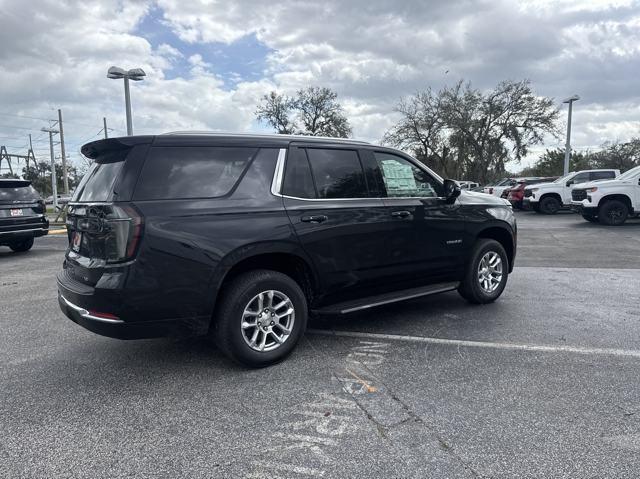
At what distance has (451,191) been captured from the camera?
5117 mm

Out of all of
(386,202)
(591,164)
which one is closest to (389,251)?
(386,202)

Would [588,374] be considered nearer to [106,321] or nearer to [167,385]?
[167,385]

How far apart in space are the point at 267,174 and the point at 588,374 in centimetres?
296

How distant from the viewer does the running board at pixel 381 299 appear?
168 inches

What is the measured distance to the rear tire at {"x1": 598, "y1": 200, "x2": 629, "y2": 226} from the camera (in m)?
14.9

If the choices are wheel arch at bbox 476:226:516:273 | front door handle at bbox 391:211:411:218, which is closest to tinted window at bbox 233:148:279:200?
front door handle at bbox 391:211:411:218

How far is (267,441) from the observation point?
2793mm

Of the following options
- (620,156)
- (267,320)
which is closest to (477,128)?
(620,156)

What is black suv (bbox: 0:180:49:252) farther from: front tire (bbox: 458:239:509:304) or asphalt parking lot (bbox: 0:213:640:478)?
front tire (bbox: 458:239:509:304)

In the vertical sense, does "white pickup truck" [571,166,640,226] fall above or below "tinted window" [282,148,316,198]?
below

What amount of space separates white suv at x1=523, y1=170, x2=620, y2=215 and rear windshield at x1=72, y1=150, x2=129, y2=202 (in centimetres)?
1933

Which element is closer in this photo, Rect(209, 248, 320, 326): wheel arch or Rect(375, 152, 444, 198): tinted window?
Rect(209, 248, 320, 326): wheel arch

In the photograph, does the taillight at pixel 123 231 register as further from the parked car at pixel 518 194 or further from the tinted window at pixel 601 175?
the parked car at pixel 518 194

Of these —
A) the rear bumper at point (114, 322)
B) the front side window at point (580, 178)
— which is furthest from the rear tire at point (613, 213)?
the rear bumper at point (114, 322)
